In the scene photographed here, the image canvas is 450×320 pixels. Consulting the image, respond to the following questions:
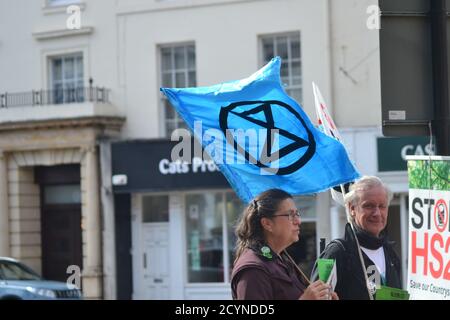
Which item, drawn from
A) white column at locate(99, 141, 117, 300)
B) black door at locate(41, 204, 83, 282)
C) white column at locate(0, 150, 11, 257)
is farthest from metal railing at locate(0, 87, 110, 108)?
black door at locate(41, 204, 83, 282)

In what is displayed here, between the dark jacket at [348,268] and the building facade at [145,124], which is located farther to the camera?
the building facade at [145,124]

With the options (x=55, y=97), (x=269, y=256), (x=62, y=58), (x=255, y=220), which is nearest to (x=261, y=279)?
(x=269, y=256)

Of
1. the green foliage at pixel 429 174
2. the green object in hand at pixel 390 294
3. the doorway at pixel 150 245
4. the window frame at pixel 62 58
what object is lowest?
the doorway at pixel 150 245

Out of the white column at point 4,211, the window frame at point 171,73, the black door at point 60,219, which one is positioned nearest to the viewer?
the window frame at point 171,73

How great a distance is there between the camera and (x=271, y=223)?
4789mm

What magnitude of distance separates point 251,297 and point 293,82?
18.4 m

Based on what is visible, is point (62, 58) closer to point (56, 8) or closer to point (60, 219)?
point (56, 8)

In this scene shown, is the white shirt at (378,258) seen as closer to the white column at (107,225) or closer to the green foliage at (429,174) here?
the green foliage at (429,174)

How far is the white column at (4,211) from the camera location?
24812 mm

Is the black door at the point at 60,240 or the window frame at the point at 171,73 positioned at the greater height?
the window frame at the point at 171,73

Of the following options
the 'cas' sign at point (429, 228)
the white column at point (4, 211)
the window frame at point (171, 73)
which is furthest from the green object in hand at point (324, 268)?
the white column at point (4, 211)

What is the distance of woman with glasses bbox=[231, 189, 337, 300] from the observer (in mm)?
4500

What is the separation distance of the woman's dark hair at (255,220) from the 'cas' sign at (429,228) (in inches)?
37.4
